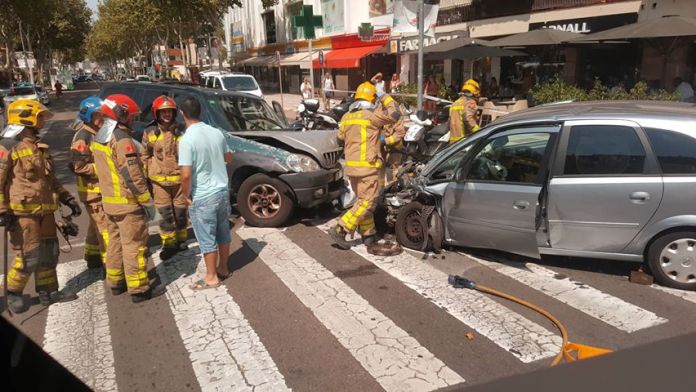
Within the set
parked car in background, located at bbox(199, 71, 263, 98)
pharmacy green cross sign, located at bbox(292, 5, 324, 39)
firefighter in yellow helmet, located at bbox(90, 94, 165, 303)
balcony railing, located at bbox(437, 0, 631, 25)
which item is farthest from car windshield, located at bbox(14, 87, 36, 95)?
firefighter in yellow helmet, located at bbox(90, 94, 165, 303)

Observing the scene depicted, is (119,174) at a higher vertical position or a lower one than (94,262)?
higher

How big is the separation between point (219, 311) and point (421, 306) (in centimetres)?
179

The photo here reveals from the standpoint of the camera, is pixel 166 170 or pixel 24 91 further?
pixel 24 91

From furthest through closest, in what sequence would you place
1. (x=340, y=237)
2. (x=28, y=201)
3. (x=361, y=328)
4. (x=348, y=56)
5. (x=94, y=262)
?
(x=348, y=56) < (x=340, y=237) < (x=94, y=262) < (x=28, y=201) < (x=361, y=328)

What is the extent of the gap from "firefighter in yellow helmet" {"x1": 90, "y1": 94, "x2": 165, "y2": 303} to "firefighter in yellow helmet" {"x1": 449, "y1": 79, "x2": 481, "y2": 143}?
5.37m

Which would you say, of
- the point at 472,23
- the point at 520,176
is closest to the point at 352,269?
the point at 520,176

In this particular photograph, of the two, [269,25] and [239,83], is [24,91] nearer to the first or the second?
[239,83]

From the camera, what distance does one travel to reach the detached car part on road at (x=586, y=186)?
450 cm

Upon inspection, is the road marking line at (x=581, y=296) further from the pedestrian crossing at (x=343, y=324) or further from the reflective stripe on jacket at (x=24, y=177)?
the reflective stripe on jacket at (x=24, y=177)

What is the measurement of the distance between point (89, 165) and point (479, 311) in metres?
3.84

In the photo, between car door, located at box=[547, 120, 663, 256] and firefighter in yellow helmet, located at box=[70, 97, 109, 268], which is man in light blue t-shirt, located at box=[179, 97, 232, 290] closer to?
firefighter in yellow helmet, located at box=[70, 97, 109, 268]

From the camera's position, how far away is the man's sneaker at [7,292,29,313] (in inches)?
181

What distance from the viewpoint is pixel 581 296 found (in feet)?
15.2

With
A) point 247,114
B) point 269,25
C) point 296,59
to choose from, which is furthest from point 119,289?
point 269,25
